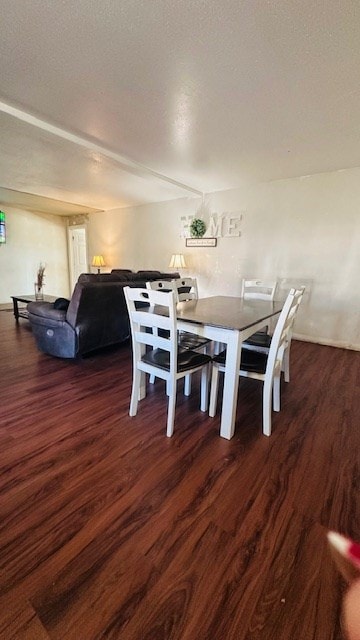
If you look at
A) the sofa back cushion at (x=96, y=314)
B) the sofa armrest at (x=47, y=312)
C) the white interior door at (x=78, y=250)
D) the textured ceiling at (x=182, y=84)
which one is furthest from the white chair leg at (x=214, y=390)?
the white interior door at (x=78, y=250)

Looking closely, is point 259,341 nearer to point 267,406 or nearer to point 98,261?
point 267,406

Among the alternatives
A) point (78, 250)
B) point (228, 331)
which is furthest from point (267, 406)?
point (78, 250)

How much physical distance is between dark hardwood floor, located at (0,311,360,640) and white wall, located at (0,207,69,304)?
539cm

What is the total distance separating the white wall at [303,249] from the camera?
3502 millimetres

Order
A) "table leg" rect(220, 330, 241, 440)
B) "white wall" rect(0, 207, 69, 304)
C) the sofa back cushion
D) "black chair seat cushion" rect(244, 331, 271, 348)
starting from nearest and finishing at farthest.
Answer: "table leg" rect(220, 330, 241, 440), "black chair seat cushion" rect(244, 331, 271, 348), the sofa back cushion, "white wall" rect(0, 207, 69, 304)

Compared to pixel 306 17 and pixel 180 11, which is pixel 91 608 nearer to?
pixel 180 11

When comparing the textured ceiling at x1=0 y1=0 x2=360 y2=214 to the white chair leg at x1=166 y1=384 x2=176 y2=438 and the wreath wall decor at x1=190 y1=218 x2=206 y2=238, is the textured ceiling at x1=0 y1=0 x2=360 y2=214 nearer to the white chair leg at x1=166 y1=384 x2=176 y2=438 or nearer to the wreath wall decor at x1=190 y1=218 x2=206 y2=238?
the wreath wall decor at x1=190 y1=218 x2=206 y2=238

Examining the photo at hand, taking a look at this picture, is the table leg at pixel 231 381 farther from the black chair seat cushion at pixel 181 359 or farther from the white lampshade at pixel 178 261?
the white lampshade at pixel 178 261

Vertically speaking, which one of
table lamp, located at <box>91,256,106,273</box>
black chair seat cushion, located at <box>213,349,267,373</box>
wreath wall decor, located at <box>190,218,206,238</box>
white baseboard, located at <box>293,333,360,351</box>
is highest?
wreath wall decor, located at <box>190,218,206,238</box>

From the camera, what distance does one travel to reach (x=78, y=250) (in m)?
7.44

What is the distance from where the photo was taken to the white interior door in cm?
727

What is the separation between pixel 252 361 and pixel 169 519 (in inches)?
41.2

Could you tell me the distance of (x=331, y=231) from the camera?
358cm

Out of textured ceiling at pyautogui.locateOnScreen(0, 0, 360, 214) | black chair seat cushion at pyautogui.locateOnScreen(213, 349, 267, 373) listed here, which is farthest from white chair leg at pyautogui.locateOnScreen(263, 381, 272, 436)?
textured ceiling at pyautogui.locateOnScreen(0, 0, 360, 214)
